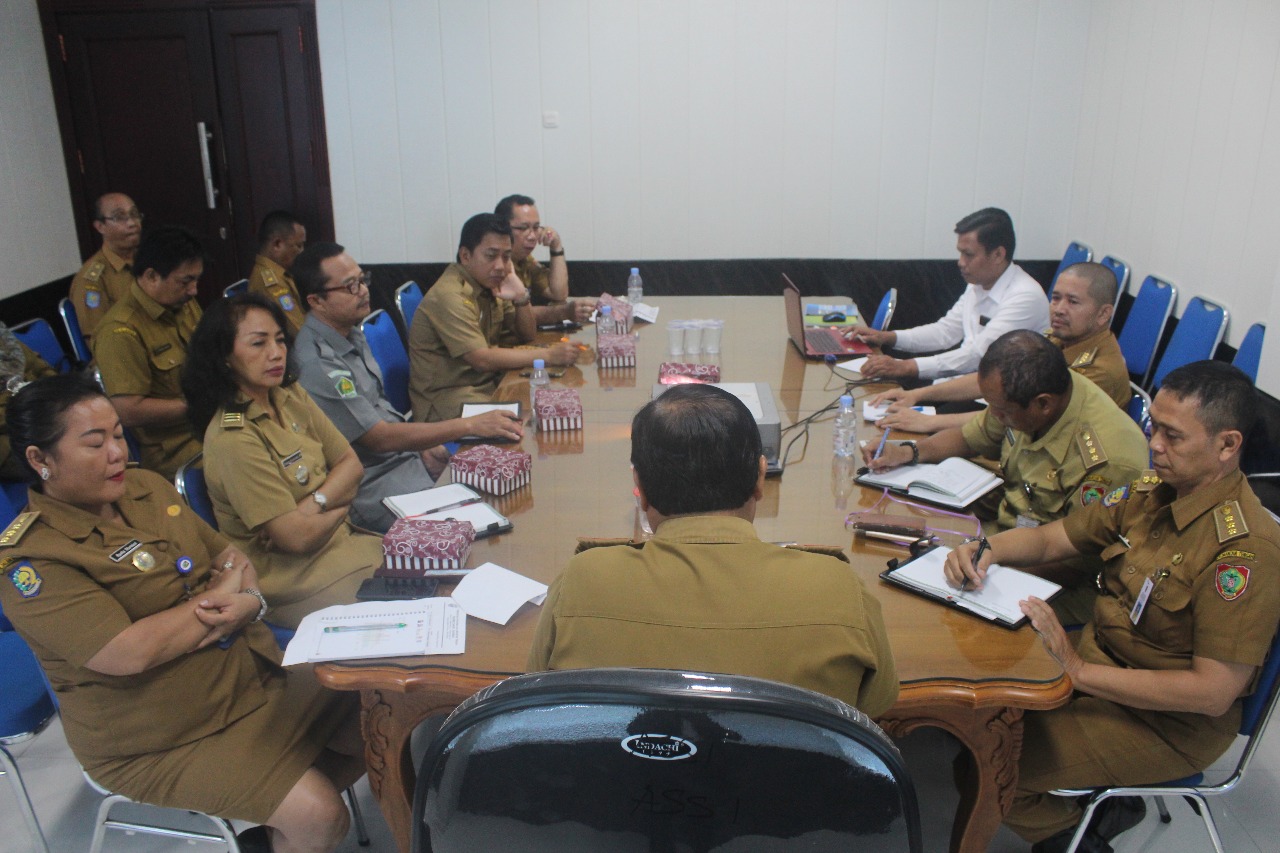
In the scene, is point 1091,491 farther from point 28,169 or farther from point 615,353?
point 28,169

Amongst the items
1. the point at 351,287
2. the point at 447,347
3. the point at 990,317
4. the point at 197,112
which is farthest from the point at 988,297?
the point at 197,112

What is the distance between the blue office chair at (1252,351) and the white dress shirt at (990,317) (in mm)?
753

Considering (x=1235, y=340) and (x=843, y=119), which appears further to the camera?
(x=843, y=119)

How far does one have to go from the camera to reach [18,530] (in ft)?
6.00

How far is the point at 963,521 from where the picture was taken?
101 inches

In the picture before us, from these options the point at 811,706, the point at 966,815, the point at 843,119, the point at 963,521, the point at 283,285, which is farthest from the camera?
the point at 843,119

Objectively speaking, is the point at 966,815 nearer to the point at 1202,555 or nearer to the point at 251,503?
the point at 1202,555

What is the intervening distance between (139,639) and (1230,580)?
6.96ft

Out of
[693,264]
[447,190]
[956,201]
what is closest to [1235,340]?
[956,201]

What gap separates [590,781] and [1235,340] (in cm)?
411

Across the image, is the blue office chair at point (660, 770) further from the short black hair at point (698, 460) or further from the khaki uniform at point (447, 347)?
the khaki uniform at point (447, 347)

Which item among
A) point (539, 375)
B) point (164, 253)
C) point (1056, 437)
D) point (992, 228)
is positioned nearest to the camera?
point (1056, 437)

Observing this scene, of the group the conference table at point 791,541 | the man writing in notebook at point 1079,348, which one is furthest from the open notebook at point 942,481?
the man writing in notebook at point 1079,348

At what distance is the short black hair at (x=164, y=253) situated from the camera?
349 cm
